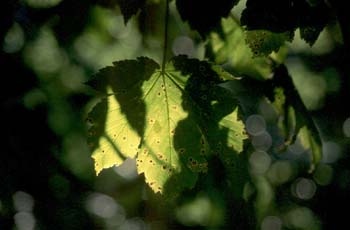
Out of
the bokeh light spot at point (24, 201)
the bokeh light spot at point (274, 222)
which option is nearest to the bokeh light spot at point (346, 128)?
the bokeh light spot at point (274, 222)

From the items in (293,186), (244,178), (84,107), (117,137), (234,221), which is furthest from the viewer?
(293,186)

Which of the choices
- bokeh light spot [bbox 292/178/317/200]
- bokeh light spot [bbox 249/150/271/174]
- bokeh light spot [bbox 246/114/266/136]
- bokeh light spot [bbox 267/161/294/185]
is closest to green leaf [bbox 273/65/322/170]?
bokeh light spot [bbox 246/114/266/136]

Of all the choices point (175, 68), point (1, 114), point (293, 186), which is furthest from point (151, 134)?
point (293, 186)

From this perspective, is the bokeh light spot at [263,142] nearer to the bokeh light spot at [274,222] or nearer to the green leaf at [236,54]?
the bokeh light spot at [274,222]

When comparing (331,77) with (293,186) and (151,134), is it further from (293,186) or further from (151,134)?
(151,134)

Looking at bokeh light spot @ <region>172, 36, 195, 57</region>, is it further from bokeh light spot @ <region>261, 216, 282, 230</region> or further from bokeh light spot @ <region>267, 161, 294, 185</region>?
bokeh light spot @ <region>261, 216, 282, 230</region>
